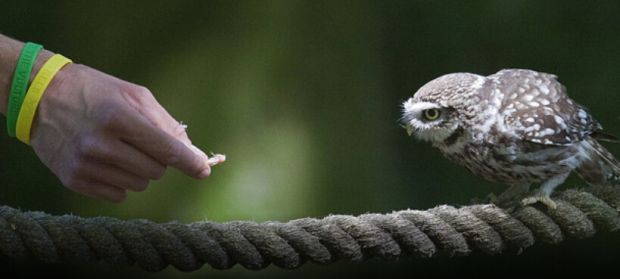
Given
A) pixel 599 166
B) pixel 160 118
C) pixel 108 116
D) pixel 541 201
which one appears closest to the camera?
pixel 108 116

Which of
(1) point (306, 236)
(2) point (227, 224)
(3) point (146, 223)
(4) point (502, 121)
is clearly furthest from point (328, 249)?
(4) point (502, 121)

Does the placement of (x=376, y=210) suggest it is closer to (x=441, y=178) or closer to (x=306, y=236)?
(x=441, y=178)

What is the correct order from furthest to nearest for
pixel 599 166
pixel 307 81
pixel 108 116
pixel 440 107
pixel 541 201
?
pixel 307 81, pixel 599 166, pixel 440 107, pixel 541 201, pixel 108 116

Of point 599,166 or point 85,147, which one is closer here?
point 85,147

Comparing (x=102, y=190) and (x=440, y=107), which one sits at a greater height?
(x=440, y=107)

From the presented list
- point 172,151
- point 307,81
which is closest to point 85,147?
point 172,151

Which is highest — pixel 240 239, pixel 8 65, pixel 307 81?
pixel 307 81

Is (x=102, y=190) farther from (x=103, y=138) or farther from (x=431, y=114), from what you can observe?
(x=431, y=114)
